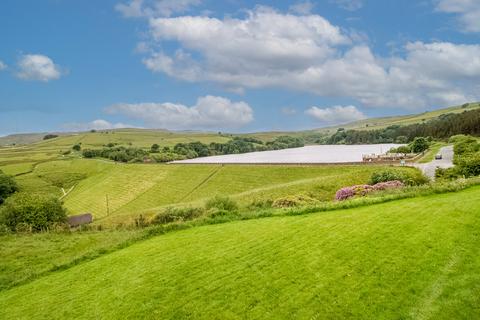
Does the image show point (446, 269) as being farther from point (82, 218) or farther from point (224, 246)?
point (82, 218)

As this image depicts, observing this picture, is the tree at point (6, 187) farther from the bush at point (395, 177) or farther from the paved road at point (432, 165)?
the paved road at point (432, 165)

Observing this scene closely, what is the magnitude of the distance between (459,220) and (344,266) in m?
6.09

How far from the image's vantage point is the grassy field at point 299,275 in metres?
10.9

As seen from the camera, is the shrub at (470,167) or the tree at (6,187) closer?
the shrub at (470,167)

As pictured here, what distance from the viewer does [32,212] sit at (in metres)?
53.4

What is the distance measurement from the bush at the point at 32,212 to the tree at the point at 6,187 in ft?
191

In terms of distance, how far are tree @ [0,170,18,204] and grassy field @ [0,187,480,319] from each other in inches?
4092

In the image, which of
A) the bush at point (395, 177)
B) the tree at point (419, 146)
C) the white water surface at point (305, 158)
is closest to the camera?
the bush at point (395, 177)

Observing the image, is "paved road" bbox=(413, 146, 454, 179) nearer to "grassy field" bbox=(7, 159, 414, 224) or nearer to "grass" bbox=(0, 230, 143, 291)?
"grassy field" bbox=(7, 159, 414, 224)

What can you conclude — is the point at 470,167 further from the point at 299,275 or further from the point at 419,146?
the point at 419,146

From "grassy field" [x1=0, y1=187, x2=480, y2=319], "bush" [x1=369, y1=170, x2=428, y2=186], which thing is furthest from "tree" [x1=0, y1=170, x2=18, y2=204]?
"grassy field" [x1=0, y1=187, x2=480, y2=319]

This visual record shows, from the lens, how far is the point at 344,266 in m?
13.0

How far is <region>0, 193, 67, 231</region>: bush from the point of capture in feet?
173

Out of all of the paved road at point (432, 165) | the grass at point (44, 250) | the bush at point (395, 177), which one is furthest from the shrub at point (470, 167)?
the grass at point (44, 250)
